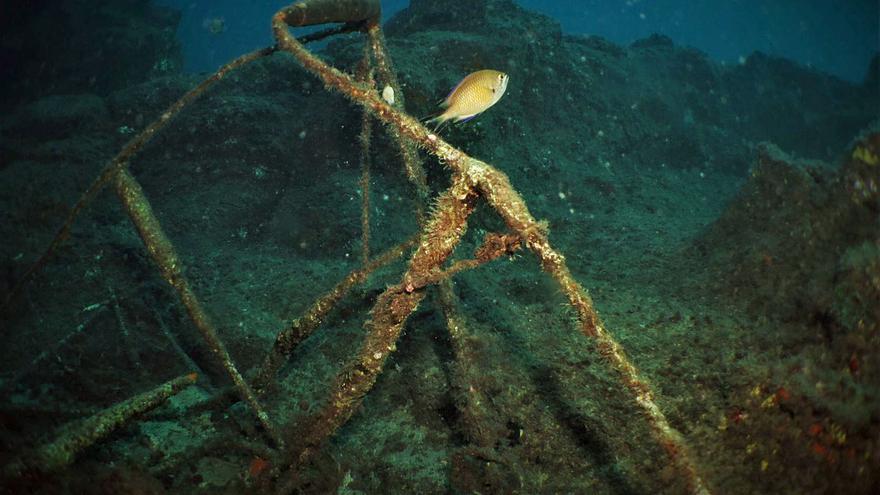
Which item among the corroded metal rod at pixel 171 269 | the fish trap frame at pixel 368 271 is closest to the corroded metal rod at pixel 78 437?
the fish trap frame at pixel 368 271

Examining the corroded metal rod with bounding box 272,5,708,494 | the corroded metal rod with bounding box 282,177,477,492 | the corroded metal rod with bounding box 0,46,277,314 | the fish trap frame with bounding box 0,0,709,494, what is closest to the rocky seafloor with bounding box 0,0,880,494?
the fish trap frame with bounding box 0,0,709,494

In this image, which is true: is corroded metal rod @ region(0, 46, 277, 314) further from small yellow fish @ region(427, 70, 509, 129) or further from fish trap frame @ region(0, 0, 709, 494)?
small yellow fish @ region(427, 70, 509, 129)

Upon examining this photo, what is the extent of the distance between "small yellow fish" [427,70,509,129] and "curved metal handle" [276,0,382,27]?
1.07 meters

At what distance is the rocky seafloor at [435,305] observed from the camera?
2.93 metres

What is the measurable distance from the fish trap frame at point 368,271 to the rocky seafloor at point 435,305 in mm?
215

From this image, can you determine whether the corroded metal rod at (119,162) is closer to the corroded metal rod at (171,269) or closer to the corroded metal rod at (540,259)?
the corroded metal rod at (171,269)

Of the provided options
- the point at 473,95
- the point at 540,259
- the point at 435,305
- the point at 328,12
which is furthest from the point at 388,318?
the point at 328,12

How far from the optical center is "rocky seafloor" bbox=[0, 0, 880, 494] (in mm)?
2926

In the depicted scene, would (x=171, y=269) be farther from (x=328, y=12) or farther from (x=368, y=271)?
(x=328, y=12)

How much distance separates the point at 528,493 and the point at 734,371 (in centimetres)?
193

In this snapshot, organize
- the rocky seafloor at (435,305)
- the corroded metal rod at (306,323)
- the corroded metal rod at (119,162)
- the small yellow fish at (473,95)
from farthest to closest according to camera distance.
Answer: the small yellow fish at (473,95) → the corroded metal rod at (306,323) → the corroded metal rod at (119,162) → the rocky seafloor at (435,305)

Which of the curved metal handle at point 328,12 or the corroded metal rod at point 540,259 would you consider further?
the curved metal handle at point 328,12

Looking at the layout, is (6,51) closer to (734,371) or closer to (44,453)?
(44,453)

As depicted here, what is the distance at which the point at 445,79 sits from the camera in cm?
816
